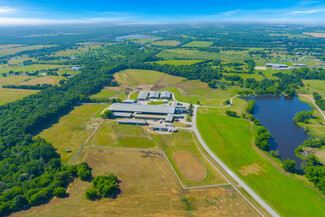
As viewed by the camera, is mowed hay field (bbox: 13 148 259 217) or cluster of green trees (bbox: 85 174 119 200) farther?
cluster of green trees (bbox: 85 174 119 200)

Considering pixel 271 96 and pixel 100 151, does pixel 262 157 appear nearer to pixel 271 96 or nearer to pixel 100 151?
pixel 100 151

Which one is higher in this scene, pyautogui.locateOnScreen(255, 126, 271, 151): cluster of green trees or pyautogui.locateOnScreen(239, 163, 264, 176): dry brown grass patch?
pyautogui.locateOnScreen(255, 126, 271, 151): cluster of green trees

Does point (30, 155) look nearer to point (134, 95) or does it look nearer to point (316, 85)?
point (134, 95)

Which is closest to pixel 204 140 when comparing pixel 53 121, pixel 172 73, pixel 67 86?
pixel 53 121

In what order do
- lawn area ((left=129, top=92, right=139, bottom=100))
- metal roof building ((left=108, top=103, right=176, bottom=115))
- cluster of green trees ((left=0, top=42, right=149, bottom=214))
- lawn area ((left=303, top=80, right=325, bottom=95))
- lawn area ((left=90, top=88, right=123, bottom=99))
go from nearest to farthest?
cluster of green trees ((left=0, top=42, right=149, bottom=214))
metal roof building ((left=108, top=103, right=176, bottom=115))
lawn area ((left=129, top=92, right=139, bottom=100))
lawn area ((left=90, top=88, right=123, bottom=99))
lawn area ((left=303, top=80, right=325, bottom=95))

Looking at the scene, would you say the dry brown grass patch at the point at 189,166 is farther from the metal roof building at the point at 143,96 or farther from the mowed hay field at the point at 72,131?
the metal roof building at the point at 143,96

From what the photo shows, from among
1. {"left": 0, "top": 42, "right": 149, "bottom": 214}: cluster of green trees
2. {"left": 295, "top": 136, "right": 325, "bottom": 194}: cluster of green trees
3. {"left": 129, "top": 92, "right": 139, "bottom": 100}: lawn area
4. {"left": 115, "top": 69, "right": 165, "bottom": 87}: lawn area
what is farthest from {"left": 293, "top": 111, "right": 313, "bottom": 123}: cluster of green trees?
{"left": 0, "top": 42, "right": 149, "bottom": 214}: cluster of green trees

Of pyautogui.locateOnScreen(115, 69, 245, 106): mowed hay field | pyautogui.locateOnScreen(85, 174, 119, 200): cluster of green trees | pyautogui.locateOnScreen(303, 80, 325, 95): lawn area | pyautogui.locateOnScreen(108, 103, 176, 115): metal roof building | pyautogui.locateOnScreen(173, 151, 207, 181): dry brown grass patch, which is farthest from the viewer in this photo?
pyautogui.locateOnScreen(303, 80, 325, 95): lawn area

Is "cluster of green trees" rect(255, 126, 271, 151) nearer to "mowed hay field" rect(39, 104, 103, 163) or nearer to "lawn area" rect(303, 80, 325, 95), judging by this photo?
"mowed hay field" rect(39, 104, 103, 163)
